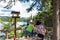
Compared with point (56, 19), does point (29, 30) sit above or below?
below

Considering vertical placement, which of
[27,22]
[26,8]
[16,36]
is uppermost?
[26,8]

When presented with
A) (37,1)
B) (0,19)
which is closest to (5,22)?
(0,19)

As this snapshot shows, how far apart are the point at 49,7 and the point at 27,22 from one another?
102 cm

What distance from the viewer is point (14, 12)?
7.89 m

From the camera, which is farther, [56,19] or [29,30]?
[29,30]

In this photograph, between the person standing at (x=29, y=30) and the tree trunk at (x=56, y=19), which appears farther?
the person standing at (x=29, y=30)

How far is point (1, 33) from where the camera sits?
788cm

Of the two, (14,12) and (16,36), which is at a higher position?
(14,12)

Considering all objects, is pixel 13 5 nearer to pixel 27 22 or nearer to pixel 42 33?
pixel 27 22

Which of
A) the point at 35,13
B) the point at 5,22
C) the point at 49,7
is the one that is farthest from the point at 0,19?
the point at 49,7

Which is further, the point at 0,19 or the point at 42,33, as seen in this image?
the point at 42,33

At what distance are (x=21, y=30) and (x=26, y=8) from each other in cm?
84

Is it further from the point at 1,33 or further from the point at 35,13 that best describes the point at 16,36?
the point at 35,13

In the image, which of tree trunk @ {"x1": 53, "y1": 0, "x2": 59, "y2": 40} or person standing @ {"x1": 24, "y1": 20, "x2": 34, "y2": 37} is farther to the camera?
person standing @ {"x1": 24, "y1": 20, "x2": 34, "y2": 37}
